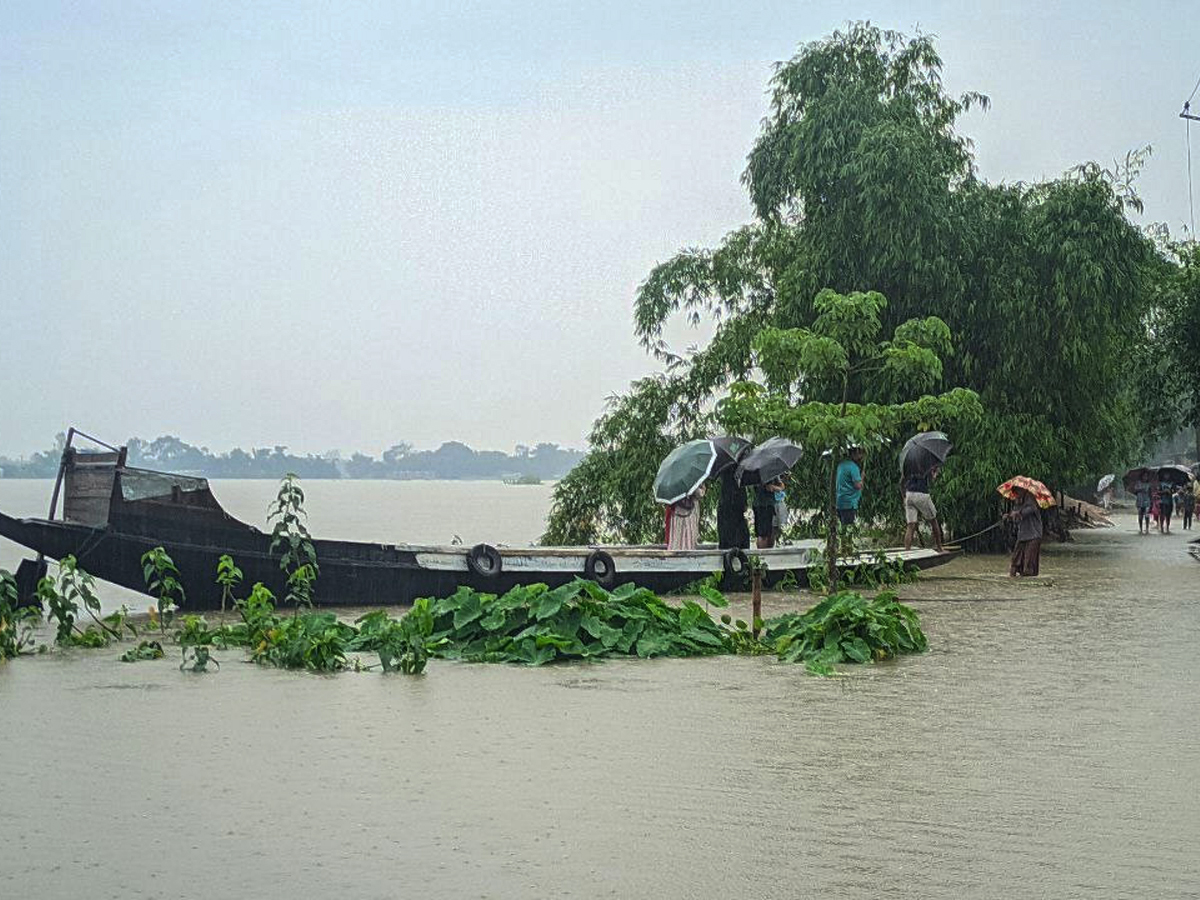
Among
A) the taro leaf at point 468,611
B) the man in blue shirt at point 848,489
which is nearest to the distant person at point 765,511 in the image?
the man in blue shirt at point 848,489

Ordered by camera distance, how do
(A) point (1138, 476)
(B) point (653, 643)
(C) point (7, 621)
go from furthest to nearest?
(A) point (1138, 476)
(C) point (7, 621)
(B) point (653, 643)

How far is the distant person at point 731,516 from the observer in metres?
21.8

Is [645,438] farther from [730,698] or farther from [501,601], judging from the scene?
[730,698]

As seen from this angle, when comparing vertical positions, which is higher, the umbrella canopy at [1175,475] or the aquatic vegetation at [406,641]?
the umbrella canopy at [1175,475]

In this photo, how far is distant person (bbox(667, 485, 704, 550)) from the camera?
2167cm

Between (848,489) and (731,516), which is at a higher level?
(848,489)

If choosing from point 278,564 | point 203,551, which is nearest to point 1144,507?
point 278,564

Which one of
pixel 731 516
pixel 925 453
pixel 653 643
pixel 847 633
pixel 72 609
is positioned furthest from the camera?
pixel 925 453

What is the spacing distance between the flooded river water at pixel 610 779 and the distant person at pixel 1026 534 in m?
7.63

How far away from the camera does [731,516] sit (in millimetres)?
21812

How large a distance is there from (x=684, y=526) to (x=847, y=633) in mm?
7981

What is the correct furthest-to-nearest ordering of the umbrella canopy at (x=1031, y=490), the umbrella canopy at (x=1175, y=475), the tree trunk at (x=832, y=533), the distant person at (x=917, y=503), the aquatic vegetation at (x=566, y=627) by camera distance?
the umbrella canopy at (x=1175, y=475)
the distant person at (x=917, y=503)
the umbrella canopy at (x=1031, y=490)
the tree trunk at (x=832, y=533)
the aquatic vegetation at (x=566, y=627)

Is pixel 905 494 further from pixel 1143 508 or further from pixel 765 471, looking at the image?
pixel 1143 508

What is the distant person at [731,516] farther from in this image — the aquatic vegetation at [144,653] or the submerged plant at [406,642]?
the aquatic vegetation at [144,653]
